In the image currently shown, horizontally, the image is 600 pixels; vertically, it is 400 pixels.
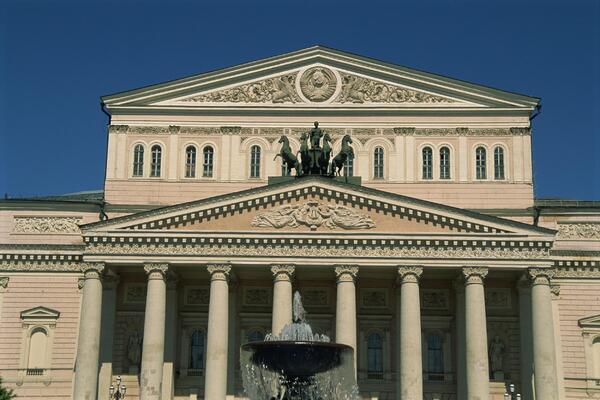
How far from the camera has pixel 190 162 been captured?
56.8m

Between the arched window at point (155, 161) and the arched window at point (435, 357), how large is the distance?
1811 cm

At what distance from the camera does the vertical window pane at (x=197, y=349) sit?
51.4m

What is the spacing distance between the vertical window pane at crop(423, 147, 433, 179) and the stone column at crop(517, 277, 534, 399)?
952 cm

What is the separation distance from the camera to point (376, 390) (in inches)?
2000

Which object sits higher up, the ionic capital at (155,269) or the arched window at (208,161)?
the arched window at (208,161)

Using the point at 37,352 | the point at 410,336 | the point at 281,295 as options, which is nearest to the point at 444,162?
the point at 410,336

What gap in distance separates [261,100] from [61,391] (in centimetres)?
1971

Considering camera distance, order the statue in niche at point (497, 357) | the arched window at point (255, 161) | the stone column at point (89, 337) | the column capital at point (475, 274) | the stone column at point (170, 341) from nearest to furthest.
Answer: the stone column at point (89, 337) → the column capital at point (475, 274) → the stone column at point (170, 341) → the statue in niche at point (497, 357) → the arched window at point (255, 161)

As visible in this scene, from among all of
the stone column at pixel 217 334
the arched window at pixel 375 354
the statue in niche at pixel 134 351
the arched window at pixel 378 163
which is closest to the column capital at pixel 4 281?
the statue in niche at pixel 134 351

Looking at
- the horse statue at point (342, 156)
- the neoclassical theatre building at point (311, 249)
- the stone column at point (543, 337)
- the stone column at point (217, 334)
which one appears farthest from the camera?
the horse statue at point (342, 156)

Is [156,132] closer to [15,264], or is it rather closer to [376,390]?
[15,264]

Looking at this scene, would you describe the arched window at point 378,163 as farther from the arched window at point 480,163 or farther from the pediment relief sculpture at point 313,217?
the pediment relief sculpture at point 313,217

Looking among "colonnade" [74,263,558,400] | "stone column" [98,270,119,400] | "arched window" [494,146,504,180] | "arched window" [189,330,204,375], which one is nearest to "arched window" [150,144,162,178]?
"stone column" [98,270,119,400]

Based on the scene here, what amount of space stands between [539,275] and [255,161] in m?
18.2
